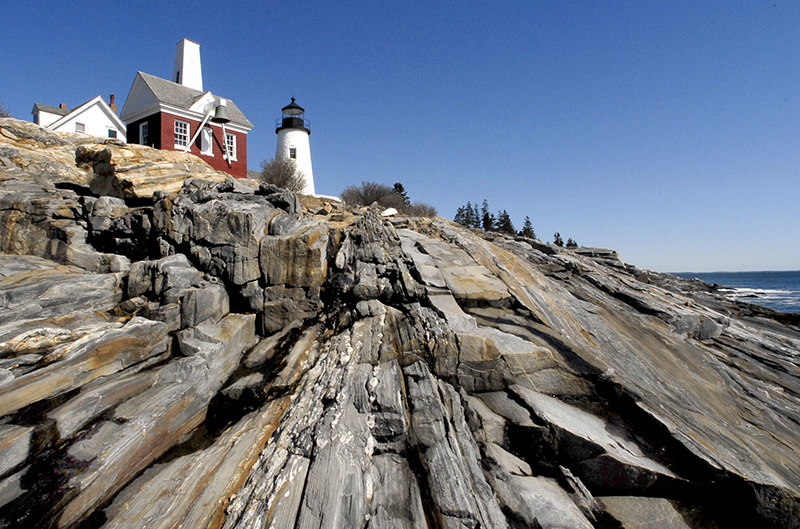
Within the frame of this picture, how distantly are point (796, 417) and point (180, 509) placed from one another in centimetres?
1356

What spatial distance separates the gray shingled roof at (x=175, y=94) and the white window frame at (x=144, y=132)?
92.7 inches

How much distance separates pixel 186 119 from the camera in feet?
80.9

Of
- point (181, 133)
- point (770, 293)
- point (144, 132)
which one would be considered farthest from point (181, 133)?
A: point (770, 293)

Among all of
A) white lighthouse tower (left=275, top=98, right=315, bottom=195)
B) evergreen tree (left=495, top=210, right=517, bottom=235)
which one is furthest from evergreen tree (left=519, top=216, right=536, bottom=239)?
white lighthouse tower (left=275, top=98, right=315, bottom=195)

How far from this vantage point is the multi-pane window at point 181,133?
24.3 meters

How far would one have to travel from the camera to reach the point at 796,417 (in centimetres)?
856

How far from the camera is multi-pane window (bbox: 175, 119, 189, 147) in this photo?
79.6 feet

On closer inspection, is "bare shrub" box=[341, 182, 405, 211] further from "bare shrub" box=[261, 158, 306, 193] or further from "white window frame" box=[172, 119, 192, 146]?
"white window frame" box=[172, 119, 192, 146]

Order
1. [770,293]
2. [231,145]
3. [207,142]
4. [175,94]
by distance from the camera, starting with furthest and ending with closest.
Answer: [770,293]
[231,145]
[207,142]
[175,94]

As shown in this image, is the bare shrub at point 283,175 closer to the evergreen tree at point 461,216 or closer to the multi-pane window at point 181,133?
the multi-pane window at point 181,133

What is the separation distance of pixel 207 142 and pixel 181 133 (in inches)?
64.6

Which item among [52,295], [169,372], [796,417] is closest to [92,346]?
[169,372]

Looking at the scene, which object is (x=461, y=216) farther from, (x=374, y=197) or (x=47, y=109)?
(x=47, y=109)

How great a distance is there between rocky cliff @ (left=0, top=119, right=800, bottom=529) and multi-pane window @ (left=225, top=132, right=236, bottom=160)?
12.2 metres
